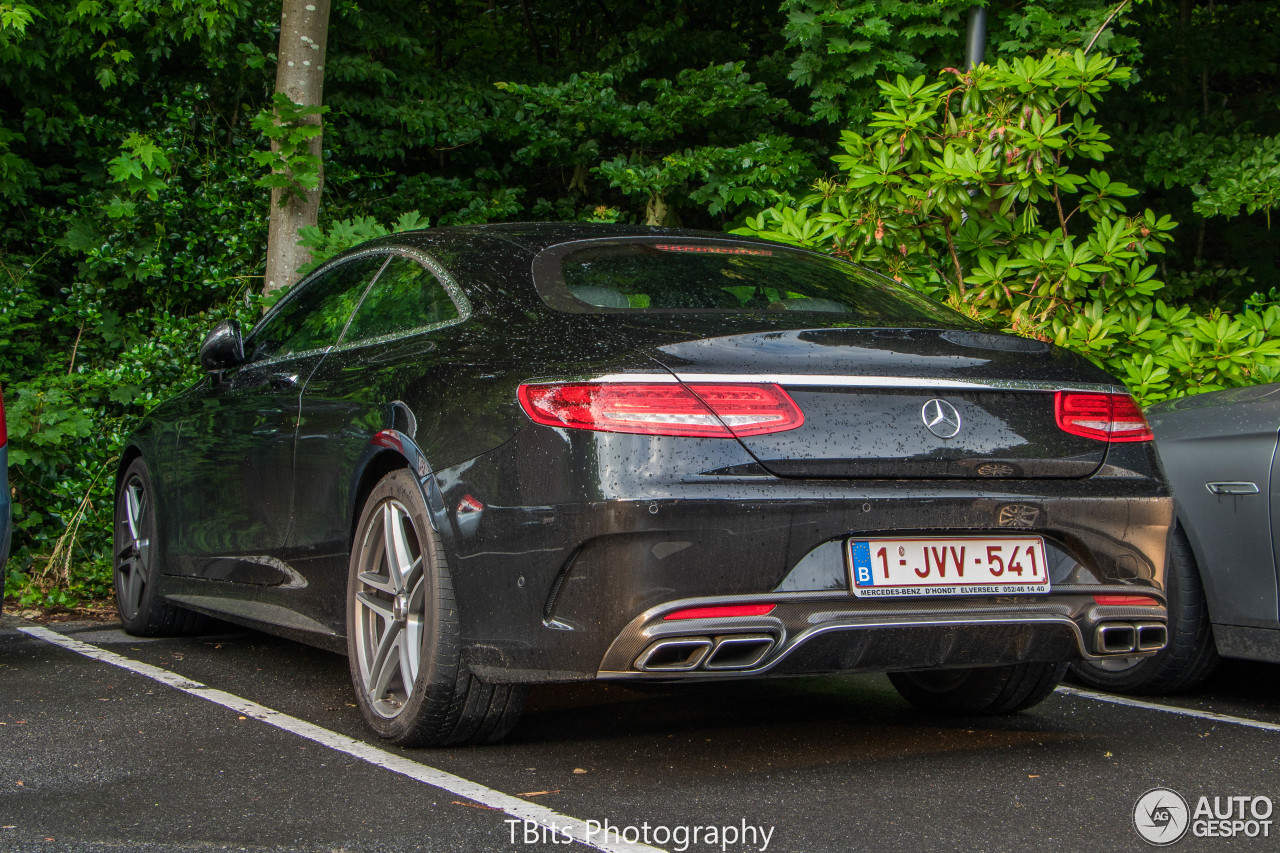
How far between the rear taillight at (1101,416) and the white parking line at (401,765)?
1428 millimetres

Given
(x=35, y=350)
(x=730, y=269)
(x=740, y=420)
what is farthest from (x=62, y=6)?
(x=740, y=420)

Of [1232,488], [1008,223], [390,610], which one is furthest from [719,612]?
[1008,223]

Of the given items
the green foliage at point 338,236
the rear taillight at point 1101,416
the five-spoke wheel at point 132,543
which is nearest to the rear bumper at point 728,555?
the rear taillight at point 1101,416

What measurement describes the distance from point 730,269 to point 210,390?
7.17 feet

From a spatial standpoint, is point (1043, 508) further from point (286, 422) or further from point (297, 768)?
point (286, 422)

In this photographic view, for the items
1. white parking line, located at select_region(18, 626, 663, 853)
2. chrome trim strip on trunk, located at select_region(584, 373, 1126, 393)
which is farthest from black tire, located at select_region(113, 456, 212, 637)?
chrome trim strip on trunk, located at select_region(584, 373, 1126, 393)

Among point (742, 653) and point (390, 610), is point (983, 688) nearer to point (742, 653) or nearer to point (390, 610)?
point (742, 653)

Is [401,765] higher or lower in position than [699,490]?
lower

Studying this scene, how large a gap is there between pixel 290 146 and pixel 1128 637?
627 centimetres

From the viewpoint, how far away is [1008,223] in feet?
22.6

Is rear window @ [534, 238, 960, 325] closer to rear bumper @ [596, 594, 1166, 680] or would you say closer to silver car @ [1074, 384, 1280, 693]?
rear bumper @ [596, 594, 1166, 680]

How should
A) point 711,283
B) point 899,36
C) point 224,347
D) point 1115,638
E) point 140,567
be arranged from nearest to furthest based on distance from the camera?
point 1115,638
point 711,283
point 224,347
point 140,567
point 899,36

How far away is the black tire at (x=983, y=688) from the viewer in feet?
12.9

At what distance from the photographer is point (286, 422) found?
4.23 meters
